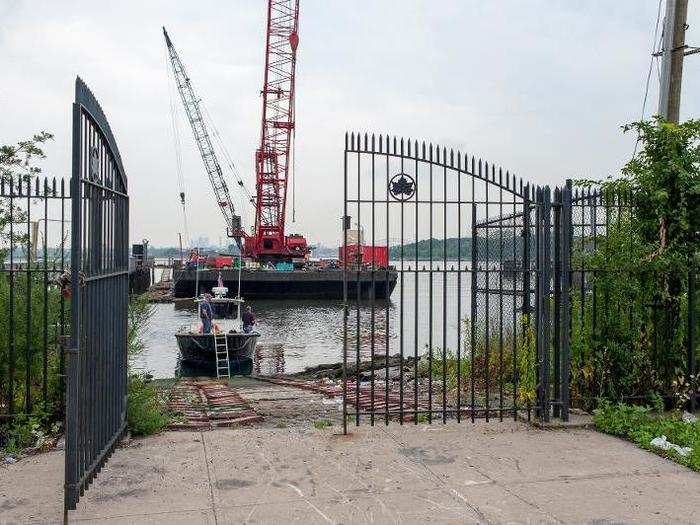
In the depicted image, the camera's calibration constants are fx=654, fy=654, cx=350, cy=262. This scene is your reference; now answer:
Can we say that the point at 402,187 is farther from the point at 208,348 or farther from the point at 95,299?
the point at 208,348

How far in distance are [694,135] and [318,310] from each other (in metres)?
42.7

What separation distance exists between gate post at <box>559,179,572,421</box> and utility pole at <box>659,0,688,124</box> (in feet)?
14.5

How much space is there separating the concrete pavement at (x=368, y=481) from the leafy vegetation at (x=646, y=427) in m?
0.17

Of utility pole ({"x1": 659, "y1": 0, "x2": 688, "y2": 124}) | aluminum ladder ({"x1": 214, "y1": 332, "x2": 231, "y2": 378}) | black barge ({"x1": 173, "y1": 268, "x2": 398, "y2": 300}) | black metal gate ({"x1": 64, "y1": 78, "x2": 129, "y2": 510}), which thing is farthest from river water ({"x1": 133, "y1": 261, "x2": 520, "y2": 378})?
black metal gate ({"x1": 64, "y1": 78, "x2": 129, "y2": 510})

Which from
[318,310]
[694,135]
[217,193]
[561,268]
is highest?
[217,193]

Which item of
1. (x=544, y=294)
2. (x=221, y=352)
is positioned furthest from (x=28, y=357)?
(x=221, y=352)

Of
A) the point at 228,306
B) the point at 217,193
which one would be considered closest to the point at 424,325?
the point at 228,306

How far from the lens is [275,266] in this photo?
6231cm

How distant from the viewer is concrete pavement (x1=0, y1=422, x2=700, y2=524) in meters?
4.46

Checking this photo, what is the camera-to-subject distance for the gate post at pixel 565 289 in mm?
6699

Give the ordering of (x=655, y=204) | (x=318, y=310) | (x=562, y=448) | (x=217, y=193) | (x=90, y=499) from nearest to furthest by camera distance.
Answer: (x=90, y=499) < (x=562, y=448) < (x=655, y=204) < (x=318, y=310) < (x=217, y=193)

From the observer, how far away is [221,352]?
19.8m

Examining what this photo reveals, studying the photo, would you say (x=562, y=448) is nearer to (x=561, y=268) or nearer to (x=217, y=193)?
(x=561, y=268)

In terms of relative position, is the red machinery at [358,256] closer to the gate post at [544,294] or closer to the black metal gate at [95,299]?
the gate post at [544,294]
